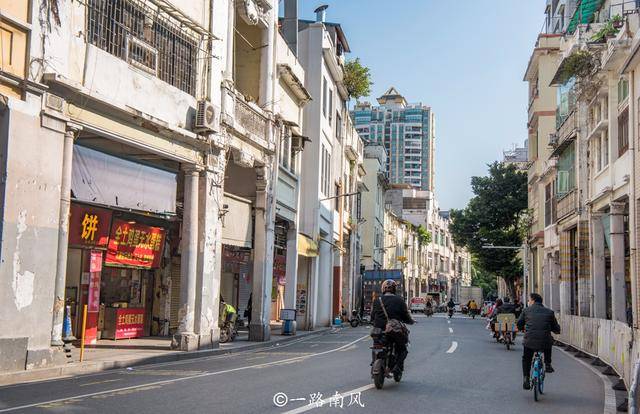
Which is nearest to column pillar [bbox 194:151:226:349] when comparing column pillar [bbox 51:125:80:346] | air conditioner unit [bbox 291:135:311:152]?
column pillar [bbox 51:125:80:346]

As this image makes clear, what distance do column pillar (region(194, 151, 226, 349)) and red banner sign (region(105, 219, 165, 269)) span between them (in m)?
2.28

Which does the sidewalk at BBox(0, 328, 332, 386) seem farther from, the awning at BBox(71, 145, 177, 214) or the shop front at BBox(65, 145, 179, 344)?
the awning at BBox(71, 145, 177, 214)

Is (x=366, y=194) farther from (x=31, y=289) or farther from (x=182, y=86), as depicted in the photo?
(x=31, y=289)

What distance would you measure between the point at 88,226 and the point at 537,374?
12294mm

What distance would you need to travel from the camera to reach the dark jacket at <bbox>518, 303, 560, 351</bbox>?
1244cm

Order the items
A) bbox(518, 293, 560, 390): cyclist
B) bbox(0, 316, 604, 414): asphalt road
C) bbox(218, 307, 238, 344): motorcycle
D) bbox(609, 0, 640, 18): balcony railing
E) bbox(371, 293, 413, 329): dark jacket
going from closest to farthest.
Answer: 1. bbox(0, 316, 604, 414): asphalt road
2. bbox(518, 293, 560, 390): cyclist
3. bbox(371, 293, 413, 329): dark jacket
4. bbox(218, 307, 238, 344): motorcycle
5. bbox(609, 0, 640, 18): balcony railing

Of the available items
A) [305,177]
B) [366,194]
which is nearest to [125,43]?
[305,177]

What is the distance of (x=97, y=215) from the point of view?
20.0m

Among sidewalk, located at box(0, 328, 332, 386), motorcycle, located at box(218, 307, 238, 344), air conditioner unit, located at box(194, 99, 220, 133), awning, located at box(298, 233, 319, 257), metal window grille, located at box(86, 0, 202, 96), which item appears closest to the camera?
sidewalk, located at box(0, 328, 332, 386)

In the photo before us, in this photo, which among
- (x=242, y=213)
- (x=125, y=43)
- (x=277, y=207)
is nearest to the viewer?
(x=125, y=43)

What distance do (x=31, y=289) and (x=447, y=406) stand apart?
8058 mm

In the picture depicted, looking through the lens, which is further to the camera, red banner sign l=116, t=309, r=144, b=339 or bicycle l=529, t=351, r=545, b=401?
red banner sign l=116, t=309, r=144, b=339

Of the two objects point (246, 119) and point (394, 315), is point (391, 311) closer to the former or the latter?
point (394, 315)

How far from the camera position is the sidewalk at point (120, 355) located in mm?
13492
